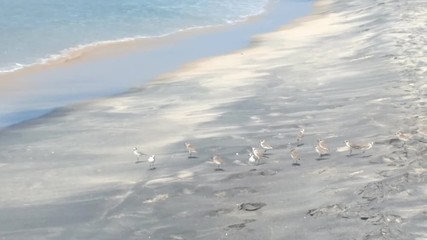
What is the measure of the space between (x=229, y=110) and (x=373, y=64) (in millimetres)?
3884

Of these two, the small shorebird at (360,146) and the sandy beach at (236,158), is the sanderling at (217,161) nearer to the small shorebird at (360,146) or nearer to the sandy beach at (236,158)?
the sandy beach at (236,158)

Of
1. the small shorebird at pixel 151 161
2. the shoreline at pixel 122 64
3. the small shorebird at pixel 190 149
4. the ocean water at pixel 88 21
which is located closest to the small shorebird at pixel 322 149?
the small shorebird at pixel 190 149

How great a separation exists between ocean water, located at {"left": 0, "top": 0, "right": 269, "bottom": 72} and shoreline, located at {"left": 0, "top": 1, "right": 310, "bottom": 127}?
0.83m

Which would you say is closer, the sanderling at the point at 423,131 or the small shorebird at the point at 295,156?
the small shorebird at the point at 295,156

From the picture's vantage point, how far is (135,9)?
3009 centimetres

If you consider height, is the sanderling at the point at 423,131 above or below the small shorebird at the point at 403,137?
below

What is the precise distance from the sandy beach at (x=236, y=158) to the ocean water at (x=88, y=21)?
18.7ft

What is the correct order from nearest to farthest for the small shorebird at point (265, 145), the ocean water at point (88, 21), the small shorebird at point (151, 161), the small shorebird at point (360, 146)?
the small shorebird at point (360, 146) → the small shorebird at point (151, 161) → the small shorebird at point (265, 145) → the ocean water at point (88, 21)

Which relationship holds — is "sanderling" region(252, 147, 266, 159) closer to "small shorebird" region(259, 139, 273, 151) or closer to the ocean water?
"small shorebird" region(259, 139, 273, 151)

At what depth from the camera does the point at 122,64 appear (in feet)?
63.2

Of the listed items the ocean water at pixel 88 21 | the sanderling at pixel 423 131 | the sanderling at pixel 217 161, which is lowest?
the ocean water at pixel 88 21

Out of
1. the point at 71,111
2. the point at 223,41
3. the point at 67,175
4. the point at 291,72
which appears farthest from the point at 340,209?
the point at 223,41

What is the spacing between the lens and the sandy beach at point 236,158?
7645 millimetres

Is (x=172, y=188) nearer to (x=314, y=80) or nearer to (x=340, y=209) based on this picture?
(x=340, y=209)
